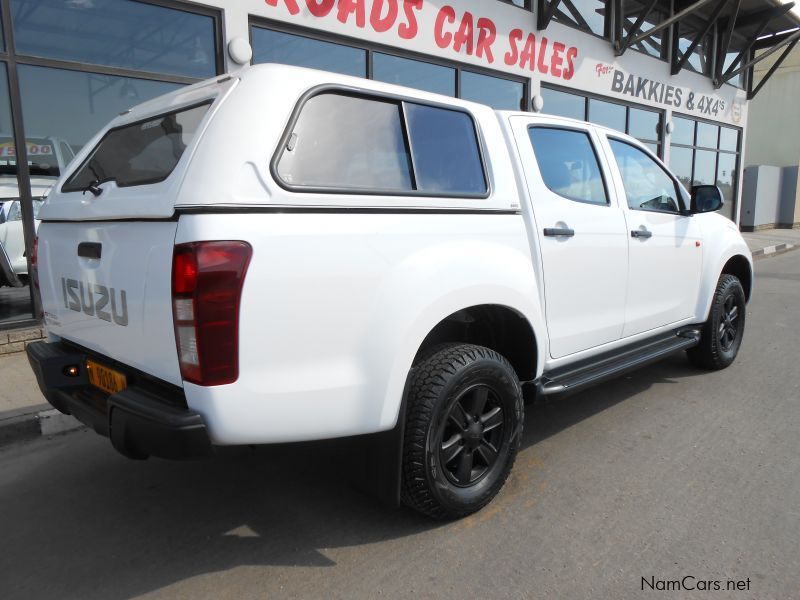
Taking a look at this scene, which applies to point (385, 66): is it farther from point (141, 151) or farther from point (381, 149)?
point (381, 149)

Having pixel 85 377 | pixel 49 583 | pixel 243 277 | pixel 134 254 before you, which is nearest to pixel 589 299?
pixel 243 277

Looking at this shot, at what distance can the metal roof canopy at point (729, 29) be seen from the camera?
11.5 meters

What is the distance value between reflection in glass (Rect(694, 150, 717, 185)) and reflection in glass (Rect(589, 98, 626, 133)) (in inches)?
168

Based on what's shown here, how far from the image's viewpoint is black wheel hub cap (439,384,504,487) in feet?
8.26

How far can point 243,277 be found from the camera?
184 centimetres

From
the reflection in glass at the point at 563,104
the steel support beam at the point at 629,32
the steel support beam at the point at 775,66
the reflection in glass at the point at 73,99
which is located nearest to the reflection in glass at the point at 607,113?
the reflection in glass at the point at 563,104

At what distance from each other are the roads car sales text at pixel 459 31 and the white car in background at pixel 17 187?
2.87 meters

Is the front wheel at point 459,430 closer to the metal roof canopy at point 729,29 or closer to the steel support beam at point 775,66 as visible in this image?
the metal roof canopy at point 729,29

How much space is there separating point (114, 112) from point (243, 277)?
16.6ft

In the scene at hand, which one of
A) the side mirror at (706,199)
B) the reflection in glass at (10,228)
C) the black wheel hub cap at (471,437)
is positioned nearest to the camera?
the black wheel hub cap at (471,437)

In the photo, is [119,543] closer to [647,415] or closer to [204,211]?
[204,211]

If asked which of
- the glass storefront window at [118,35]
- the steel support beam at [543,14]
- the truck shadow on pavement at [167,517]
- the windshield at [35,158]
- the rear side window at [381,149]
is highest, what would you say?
the steel support beam at [543,14]

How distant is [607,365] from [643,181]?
1326 millimetres

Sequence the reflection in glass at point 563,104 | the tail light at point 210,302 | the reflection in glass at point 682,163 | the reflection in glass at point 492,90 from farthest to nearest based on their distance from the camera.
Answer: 1. the reflection in glass at point 682,163
2. the reflection in glass at point 563,104
3. the reflection in glass at point 492,90
4. the tail light at point 210,302
